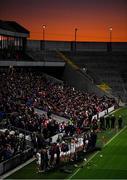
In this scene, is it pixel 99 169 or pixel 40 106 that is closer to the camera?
pixel 99 169

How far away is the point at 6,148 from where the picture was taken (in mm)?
27609

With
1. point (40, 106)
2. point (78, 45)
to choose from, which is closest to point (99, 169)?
point (40, 106)

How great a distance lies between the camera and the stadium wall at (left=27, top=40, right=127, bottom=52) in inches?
3350

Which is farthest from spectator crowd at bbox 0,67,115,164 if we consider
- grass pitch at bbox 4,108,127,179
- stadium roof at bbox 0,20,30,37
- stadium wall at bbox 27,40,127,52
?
stadium wall at bbox 27,40,127,52

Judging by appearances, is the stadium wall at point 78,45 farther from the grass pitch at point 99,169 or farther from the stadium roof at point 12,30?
the grass pitch at point 99,169

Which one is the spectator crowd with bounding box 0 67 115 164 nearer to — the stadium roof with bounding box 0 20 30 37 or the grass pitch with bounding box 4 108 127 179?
the grass pitch with bounding box 4 108 127 179

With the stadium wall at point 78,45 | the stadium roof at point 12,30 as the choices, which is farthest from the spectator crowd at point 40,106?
the stadium wall at point 78,45

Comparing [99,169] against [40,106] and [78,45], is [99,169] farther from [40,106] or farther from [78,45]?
Result: [78,45]

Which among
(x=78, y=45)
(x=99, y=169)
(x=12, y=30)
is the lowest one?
(x=99, y=169)

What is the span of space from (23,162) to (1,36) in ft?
111

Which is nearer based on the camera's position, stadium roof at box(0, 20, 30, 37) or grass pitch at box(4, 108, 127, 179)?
grass pitch at box(4, 108, 127, 179)

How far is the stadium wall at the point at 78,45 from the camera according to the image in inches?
3350

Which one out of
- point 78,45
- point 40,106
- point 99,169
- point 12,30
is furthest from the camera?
point 78,45

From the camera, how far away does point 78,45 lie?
87875 mm
